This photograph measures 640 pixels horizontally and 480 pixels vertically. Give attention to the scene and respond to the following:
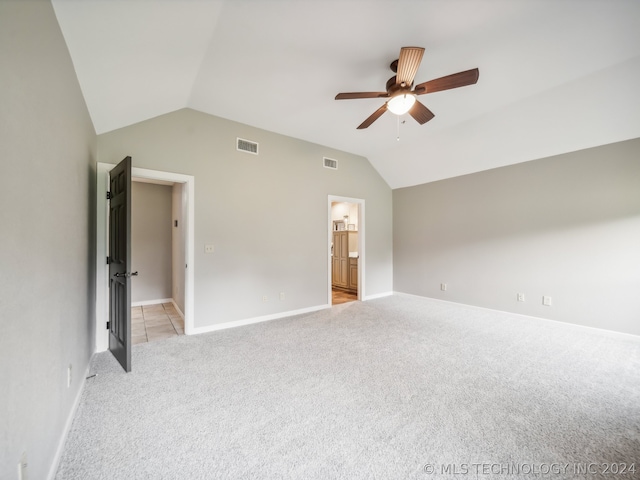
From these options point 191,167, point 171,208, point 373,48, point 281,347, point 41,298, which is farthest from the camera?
point 171,208

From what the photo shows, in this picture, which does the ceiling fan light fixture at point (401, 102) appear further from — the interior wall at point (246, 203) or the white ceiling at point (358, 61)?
the interior wall at point (246, 203)

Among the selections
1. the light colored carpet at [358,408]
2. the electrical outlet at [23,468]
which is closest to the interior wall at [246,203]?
the light colored carpet at [358,408]

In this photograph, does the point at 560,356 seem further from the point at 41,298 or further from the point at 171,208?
the point at 171,208

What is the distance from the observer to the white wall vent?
4863 mm

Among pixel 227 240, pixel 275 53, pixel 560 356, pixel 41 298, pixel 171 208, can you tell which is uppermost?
pixel 275 53

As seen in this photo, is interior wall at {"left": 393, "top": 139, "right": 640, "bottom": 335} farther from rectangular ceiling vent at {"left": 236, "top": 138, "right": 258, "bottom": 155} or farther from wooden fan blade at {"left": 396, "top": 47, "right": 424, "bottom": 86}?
rectangular ceiling vent at {"left": 236, "top": 138, "right": 258, "bottom": 155}

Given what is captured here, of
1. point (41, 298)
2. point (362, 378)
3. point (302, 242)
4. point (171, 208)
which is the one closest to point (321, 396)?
point (362, 378)

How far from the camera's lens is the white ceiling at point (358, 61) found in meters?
1.92

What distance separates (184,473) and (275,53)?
3.19m

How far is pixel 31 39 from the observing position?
3.98 ft

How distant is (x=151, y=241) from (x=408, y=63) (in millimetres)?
5480

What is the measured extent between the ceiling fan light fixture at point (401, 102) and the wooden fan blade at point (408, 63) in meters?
0.10

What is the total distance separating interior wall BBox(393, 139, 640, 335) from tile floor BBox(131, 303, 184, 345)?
469 cm

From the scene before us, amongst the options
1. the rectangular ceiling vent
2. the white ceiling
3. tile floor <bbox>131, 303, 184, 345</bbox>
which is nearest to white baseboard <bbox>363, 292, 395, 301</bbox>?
the white ceiling
